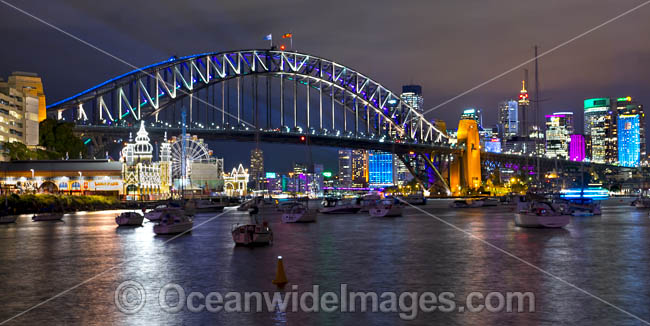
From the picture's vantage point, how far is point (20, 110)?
488ft

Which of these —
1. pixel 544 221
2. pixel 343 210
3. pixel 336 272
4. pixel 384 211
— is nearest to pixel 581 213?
pixel 384 211

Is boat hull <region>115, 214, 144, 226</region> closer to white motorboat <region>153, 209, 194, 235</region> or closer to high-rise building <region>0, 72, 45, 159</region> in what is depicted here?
white motorboat <region>153, 209, 194, 235</region>

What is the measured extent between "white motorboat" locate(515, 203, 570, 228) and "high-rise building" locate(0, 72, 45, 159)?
111 m

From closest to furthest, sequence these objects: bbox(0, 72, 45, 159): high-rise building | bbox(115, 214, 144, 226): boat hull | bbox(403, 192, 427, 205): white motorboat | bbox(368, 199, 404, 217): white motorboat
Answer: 1. bbox(115, 214, 144, 226): boat hull
2. bbox(368, 199, 404, 217): white motorboat
3. bbox(0, 72, 45, 159): high-rise building
4. bbox(403, 192, 427, 205): white motorboat

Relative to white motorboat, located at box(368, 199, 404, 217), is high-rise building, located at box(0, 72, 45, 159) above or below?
above

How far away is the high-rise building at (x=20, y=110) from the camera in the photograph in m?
144

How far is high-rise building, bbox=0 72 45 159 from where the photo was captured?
471 ft

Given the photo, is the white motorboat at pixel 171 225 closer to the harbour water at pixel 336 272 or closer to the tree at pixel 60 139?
the harbour water at pixel 336 272

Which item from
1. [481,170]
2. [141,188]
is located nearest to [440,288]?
[141,188]

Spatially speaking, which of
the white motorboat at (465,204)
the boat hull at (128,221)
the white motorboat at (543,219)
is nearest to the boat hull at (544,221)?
the white motorboat at (543,219)

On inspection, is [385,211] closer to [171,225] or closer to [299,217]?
[299,217]

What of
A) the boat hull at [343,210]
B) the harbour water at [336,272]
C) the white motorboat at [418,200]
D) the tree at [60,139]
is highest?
the tree at [60,139]

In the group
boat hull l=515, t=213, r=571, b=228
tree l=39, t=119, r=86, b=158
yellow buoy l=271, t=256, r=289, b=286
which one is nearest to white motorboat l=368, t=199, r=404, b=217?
boat hull l=515, t=213, r=571, b=228

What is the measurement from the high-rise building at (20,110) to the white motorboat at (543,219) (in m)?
111
